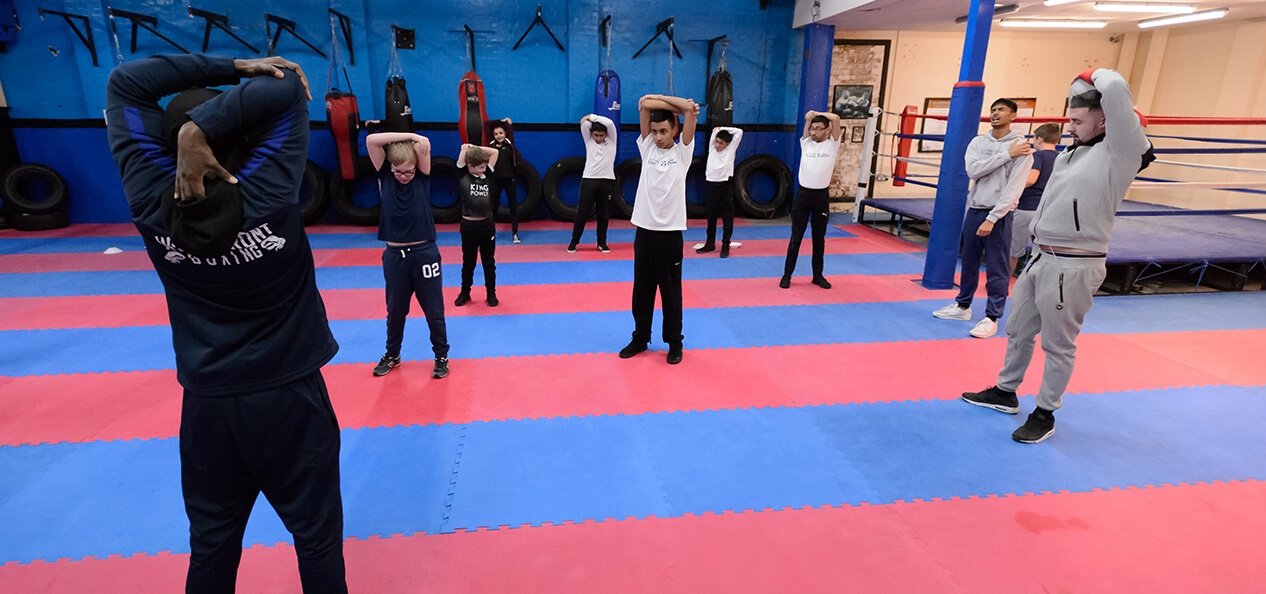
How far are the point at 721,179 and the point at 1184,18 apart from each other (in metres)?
7.48

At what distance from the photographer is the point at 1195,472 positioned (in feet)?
10.4

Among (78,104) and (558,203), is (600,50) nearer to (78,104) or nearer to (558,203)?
(558,203)

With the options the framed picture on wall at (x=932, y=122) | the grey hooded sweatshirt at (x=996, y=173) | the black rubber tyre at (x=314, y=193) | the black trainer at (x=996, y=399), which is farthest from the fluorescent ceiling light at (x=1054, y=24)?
the black rubber tyre at (x=314, y=193)

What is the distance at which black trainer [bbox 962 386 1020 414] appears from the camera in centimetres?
376

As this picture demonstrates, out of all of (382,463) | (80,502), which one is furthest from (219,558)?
(80,502)

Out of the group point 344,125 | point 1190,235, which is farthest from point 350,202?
point 1190,235

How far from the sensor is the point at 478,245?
5.51 meters

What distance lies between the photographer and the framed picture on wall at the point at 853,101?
1073 centimetres

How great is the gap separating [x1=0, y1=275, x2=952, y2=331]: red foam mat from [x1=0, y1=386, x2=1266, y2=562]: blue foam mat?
7.12ft

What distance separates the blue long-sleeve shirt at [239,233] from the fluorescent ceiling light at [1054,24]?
35.9ft

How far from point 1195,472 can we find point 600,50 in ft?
29.1

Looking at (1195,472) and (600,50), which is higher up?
(600,50)

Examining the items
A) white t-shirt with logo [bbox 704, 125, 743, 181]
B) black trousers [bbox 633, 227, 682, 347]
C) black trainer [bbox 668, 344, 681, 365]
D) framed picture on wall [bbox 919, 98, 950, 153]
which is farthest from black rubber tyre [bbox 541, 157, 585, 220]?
framed picture on wall [bbox 919, 98, 950, 153]

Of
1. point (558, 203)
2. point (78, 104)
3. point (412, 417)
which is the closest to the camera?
point (412, 417)
